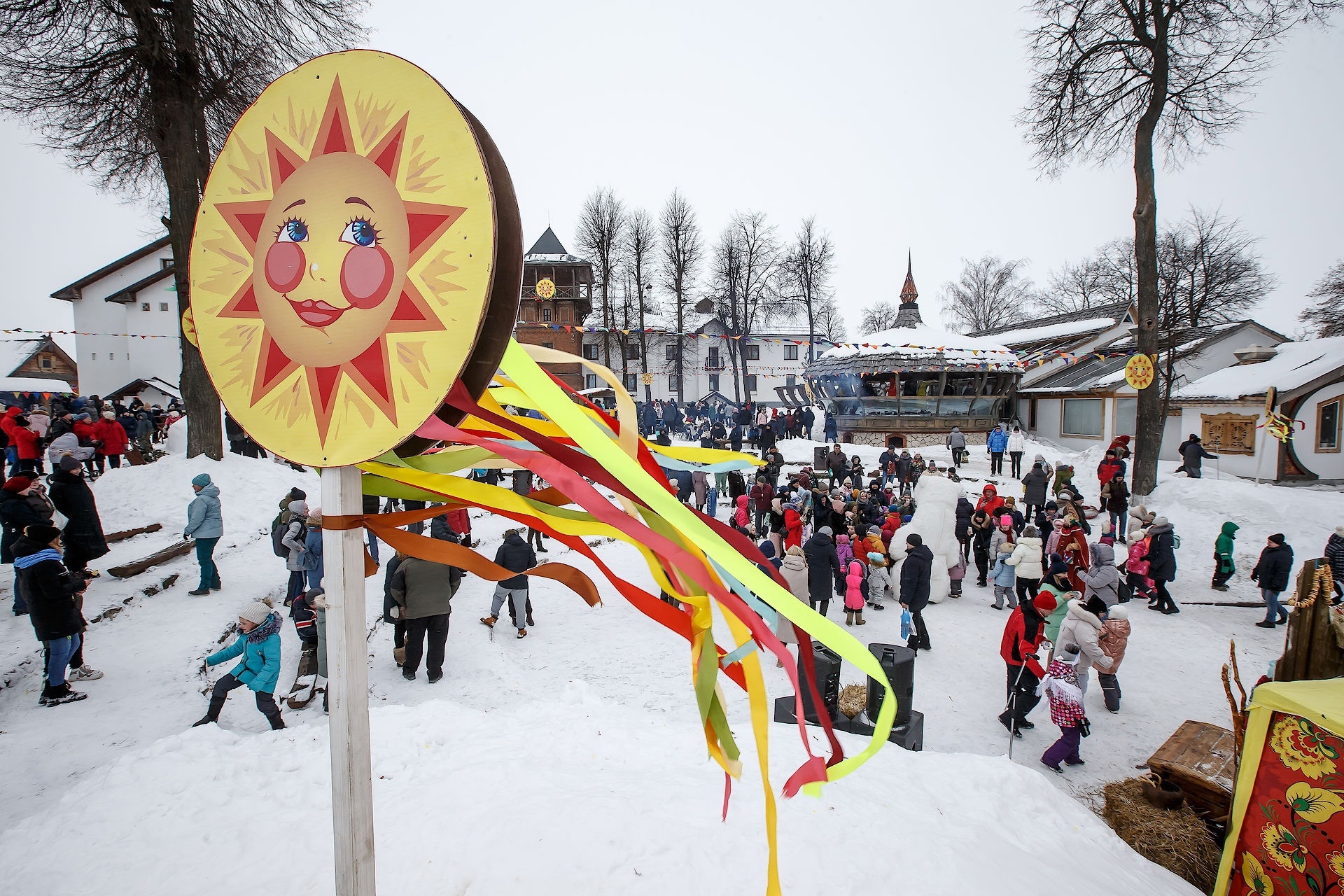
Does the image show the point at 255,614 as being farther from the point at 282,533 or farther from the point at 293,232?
the point at 293,232

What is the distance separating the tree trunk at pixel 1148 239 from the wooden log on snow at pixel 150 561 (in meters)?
19.8

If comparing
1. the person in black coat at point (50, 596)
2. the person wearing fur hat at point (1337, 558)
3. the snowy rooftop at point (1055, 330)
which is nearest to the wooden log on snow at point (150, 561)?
the person in black coat at point (50, 596)

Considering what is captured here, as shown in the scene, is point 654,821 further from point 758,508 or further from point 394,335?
point 758,508

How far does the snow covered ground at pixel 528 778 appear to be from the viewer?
137 inches

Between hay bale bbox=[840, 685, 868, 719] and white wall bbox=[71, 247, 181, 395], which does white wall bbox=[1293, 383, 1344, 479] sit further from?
white wall bbox=[71, 247, 181, 395]

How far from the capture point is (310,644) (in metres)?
6.62

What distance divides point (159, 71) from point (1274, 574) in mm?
20045

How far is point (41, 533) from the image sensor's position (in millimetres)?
5645

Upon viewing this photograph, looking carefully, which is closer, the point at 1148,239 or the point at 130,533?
the point at 130,533

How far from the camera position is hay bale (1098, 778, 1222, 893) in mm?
4742

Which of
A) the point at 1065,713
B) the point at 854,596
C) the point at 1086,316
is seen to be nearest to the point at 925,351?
the point at 1086,316

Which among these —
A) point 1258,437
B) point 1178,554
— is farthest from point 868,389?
point 1178,554

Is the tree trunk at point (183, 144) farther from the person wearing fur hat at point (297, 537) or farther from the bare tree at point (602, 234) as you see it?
the bare tree at point (602, 234)

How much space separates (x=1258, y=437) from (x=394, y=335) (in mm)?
23036
